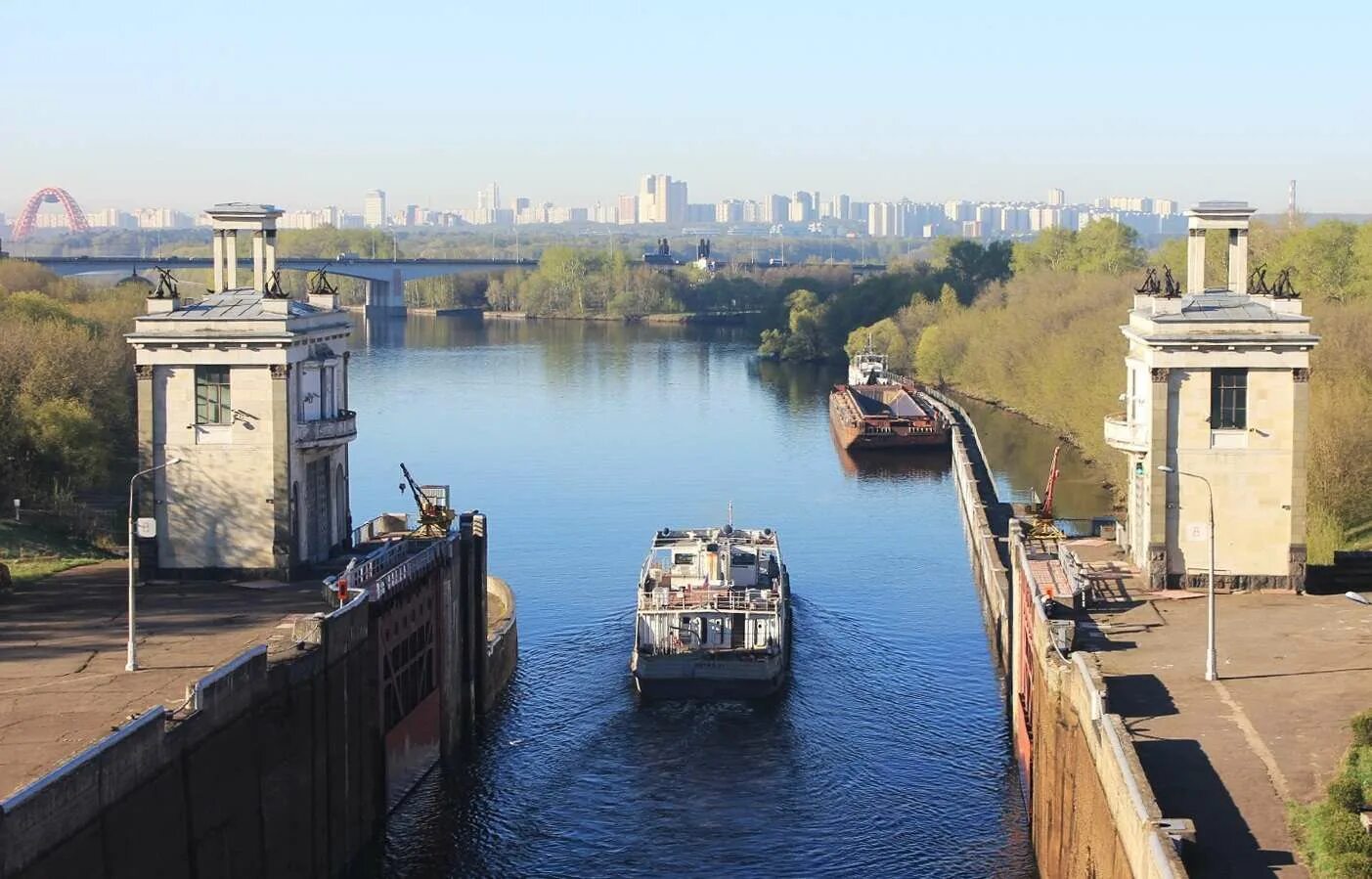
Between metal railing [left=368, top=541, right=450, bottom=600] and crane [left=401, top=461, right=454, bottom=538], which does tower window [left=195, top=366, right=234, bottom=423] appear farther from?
crane [left=401, top=461, right=454, bottom=538]

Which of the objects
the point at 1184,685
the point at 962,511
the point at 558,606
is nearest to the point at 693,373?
the point at 962,511

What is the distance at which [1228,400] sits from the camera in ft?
147

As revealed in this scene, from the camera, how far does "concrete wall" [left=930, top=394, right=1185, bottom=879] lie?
27.5m

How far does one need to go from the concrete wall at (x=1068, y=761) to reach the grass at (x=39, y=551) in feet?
76.7

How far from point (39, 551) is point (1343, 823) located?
1446 inches

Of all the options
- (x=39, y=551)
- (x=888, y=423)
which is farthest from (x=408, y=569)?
(x=888, y=423)

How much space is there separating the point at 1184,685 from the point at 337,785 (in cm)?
1641

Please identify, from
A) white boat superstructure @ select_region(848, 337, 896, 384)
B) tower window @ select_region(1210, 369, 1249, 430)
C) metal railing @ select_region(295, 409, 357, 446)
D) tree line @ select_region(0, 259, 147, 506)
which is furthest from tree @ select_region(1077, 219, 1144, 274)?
metal railing @ select_region(295, 409, 357, 446)

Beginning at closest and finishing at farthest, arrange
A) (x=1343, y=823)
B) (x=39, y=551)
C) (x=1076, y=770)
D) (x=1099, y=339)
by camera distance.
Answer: (x=1343, y=823)
(x=1076, y=770)
(x=39, y=551)
(x=1099, y=339)

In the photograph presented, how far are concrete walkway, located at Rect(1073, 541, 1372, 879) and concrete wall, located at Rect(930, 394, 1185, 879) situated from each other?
793 mm

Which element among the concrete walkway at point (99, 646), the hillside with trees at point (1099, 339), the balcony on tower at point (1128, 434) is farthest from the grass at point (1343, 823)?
the hillside with trees at point (1099, 339)

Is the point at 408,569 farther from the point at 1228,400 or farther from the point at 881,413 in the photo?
the point at 881,413

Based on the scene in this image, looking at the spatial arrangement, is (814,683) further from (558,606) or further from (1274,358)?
(1274,358)

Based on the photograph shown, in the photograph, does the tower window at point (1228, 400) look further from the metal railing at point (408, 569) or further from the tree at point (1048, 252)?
the tree at point (1048, 252)
